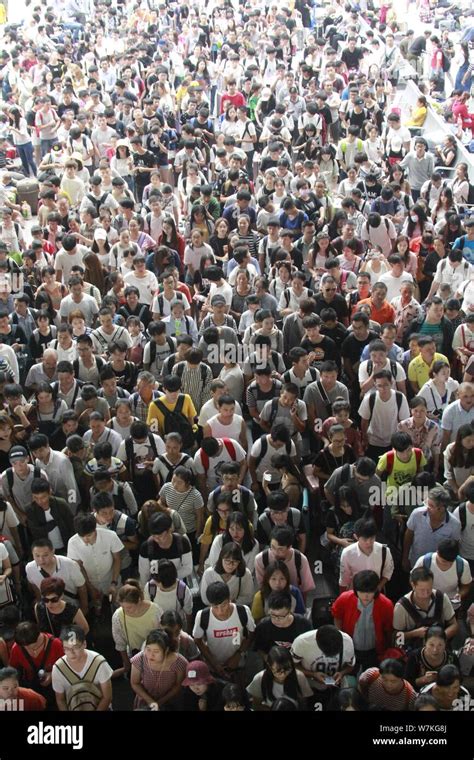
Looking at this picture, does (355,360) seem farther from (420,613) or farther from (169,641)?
(169,641)

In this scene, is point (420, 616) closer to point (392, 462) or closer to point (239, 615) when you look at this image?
point (239, 615)

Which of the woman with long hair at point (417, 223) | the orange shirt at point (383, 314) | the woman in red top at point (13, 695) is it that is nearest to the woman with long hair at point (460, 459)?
the orange shirt at point (383, 314)

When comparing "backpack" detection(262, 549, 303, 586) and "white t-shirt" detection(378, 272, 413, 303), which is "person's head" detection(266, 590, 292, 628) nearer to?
"backpack" detection(262, 549, 303, 586)

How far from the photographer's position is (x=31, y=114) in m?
16.0

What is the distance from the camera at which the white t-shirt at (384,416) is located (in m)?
7.81

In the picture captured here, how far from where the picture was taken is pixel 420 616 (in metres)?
6.08

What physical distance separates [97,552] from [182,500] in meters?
0.73

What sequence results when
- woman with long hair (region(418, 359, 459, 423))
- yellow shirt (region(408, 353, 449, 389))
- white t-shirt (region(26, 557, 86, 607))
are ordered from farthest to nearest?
yellow shirt (region(408, 353, 449, 389))
woman with long hair (region(418, 359, 459, 423))
white t-shirt (region(26, 557, 86, 607))

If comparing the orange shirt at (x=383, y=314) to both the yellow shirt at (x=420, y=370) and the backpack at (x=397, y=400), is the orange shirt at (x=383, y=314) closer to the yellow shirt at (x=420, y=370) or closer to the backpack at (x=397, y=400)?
the yellow shirt at (x=420, y=370)

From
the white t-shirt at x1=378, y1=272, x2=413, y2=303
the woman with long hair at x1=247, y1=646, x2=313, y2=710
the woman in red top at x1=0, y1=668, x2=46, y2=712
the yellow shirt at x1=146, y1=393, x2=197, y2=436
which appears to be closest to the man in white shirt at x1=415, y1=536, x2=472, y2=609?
the woman with long hair at x1=247, y1=646, x2=313, y2=710

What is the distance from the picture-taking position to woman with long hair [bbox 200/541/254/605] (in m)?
6.15

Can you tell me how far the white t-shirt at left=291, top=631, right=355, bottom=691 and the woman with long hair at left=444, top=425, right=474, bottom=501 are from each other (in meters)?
1.82

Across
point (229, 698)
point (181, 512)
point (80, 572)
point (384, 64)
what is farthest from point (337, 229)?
point (384, 64)

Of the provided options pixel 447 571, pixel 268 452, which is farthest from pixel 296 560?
pixel 268 452
